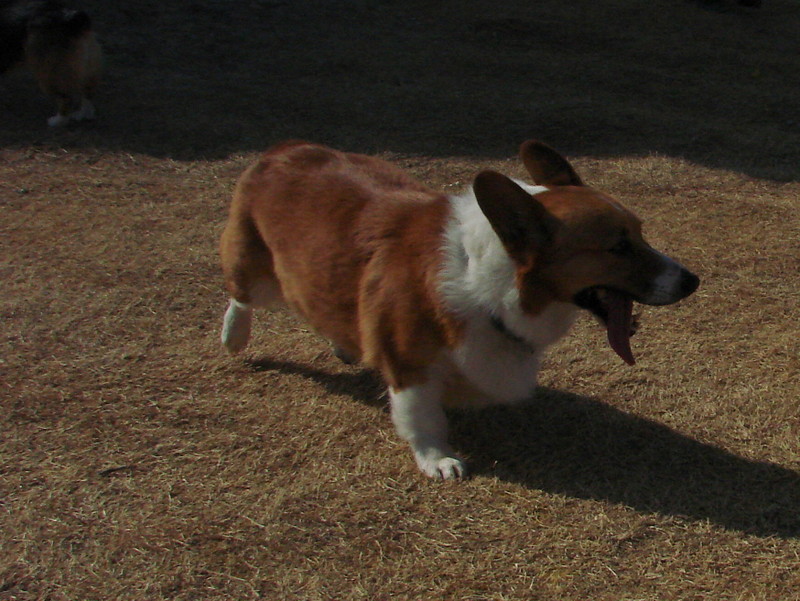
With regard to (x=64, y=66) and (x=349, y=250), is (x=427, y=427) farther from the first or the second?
(x=64, y=66)

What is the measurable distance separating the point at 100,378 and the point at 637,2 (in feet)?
31.9

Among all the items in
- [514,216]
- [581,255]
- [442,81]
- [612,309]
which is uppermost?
[514,216]

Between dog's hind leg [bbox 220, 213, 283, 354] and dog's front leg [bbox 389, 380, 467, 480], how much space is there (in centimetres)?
85

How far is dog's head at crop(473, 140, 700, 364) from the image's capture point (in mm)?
2613

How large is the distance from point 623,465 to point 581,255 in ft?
2.97

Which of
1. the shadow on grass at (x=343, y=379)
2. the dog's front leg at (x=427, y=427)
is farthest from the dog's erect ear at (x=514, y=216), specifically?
the shadow on grass at (x=343, y=379)

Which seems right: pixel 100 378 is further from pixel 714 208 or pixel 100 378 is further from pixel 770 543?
pixel 714 208

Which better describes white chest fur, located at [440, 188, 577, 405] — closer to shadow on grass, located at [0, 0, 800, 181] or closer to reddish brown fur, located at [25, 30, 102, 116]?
shadow on grass, located at [0, 0, 800, 181]

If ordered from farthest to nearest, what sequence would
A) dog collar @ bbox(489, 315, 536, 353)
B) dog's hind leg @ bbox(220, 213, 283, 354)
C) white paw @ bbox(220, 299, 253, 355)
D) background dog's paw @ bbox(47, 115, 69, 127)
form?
1. background dog's paw @ bbox(47, 115, 69, 127)
2. white paw @ bbox(220, 299, 253, 355)
3. dog's hind leg @ bbox(220, 213, 283, 354)
4. dog collar @ bbox(489, 315, 536, 353)

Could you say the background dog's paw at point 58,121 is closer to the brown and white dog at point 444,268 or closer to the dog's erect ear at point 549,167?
the brown and white dog at point 444,268

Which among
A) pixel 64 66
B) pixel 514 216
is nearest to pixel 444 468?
pixel 514 216

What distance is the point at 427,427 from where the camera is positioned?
3.07m

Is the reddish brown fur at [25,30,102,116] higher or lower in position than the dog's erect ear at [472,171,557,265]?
lower

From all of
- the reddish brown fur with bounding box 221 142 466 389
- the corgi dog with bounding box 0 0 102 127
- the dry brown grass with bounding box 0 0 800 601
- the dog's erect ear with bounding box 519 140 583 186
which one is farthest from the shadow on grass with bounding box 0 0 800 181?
the dog's erect ear with bounding box 519 140 583 186
